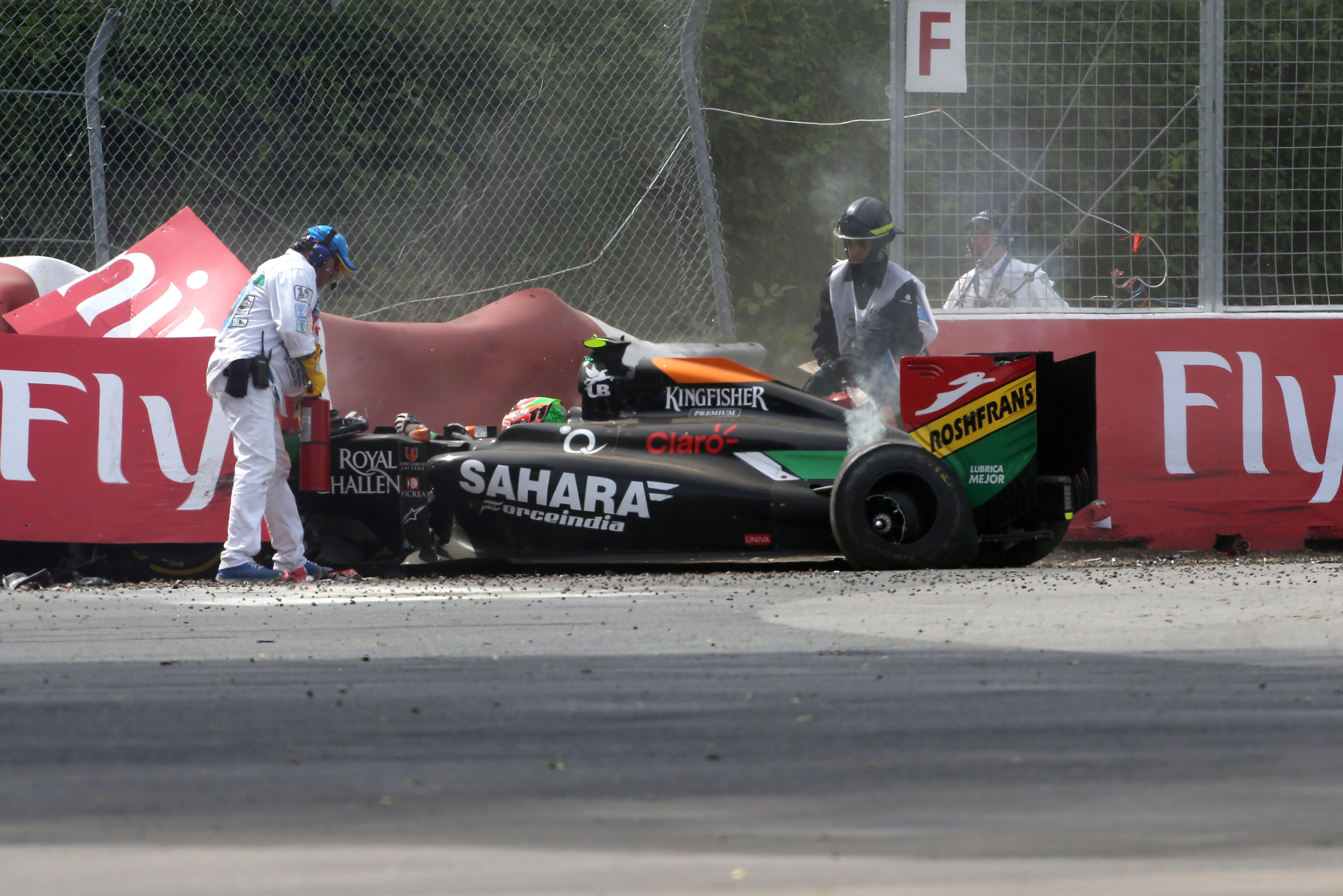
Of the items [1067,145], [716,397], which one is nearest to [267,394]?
[716,397]

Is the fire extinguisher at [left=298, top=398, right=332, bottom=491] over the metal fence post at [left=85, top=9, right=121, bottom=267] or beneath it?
beneath

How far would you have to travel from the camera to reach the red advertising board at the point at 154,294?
827cm

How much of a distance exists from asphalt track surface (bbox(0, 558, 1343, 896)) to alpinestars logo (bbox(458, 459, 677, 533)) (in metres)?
1.72

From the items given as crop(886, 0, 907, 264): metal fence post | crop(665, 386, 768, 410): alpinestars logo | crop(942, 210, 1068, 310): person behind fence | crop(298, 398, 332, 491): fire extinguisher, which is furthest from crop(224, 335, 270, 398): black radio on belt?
crop(942, 210, 1068, 310): person behind fence

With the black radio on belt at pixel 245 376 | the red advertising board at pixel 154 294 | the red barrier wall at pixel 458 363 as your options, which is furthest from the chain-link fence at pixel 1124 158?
the red advertising board at pixel 154 294

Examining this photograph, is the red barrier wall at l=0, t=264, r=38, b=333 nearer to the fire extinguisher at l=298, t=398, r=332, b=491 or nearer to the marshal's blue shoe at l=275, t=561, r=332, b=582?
the fire extinguisher at l=298, t=398, r=332, b=491

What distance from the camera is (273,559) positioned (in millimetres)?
7543

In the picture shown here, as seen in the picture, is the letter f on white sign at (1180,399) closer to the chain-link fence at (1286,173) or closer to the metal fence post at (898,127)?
the chain-link fence at (1286,173)

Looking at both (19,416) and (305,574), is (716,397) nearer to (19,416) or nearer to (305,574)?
(305,574)

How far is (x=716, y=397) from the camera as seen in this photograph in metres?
7.50

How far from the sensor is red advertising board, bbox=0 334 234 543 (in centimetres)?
742

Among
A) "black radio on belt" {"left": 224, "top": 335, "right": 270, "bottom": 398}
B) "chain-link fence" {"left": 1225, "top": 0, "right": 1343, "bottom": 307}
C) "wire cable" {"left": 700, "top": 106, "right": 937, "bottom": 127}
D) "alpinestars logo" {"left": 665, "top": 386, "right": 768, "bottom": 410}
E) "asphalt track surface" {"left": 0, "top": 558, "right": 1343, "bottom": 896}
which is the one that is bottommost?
"asphalt track surface" {"left": 0, "top": 558, "right": 1343, "bottom": 896}

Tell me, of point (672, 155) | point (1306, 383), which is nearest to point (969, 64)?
point (672, 155)

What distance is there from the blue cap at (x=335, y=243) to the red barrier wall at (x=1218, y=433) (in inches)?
156
